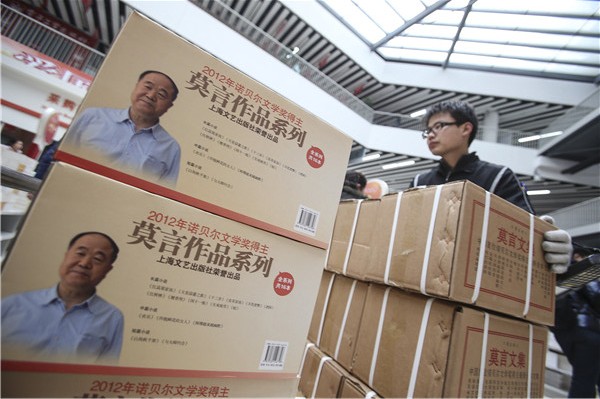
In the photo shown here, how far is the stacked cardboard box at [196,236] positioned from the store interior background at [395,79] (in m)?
6.22

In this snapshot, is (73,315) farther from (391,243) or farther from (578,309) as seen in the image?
(578,309)

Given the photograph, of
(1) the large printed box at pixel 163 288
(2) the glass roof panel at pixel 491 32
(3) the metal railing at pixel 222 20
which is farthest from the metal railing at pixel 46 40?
(1) the large printed box at pixel 163 288

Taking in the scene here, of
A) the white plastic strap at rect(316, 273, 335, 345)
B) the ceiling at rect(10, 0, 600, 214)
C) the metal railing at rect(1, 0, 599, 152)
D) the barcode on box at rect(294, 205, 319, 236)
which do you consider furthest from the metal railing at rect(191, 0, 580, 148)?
the barcode on box at rect(294, 205, 319, 236)

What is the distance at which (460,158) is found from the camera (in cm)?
152

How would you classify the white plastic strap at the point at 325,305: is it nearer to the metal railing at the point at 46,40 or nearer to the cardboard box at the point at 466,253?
the cardboard box at the point at 466,253

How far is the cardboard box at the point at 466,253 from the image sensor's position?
84cm

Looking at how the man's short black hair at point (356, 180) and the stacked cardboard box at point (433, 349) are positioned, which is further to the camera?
the man's short black hair at point (356, 180)

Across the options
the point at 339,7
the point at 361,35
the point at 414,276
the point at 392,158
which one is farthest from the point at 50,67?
the point at 392,158

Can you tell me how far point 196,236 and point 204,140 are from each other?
0.23 m

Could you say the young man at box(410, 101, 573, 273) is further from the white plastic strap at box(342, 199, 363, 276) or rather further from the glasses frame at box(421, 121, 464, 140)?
the white plastic strap at box(342, 199, 363, 276)

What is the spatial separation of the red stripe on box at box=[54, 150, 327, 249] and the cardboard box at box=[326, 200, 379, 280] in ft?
1.64

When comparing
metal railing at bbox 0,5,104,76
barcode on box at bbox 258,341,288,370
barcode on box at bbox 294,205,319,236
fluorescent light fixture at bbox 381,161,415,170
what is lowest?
barcode on box at bbox 258,341,288,370

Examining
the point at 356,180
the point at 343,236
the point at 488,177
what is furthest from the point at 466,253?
the point at 356,180

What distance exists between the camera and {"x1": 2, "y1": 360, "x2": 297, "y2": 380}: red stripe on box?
1.50ft
